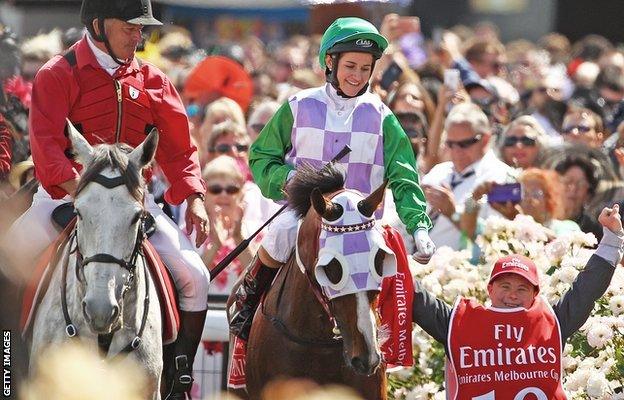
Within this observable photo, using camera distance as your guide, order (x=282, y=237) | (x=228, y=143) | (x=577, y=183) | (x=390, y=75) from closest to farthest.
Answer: (x=282, y=237), (x=577, y=183), (x=228, y=143), (x=390, y=75)

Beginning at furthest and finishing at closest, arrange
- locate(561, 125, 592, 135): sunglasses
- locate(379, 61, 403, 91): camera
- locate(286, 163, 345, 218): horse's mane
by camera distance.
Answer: locate(379, 61, 403, 91): camera → locate(561, 125, 592, 135): sunglasses → locate(286, 163, 345, 218): horse's mane

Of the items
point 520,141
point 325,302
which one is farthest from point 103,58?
point 520,141

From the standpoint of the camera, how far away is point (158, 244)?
7555 millimetres

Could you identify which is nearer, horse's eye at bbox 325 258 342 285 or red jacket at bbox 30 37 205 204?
horse's eye at bbox 325 258 342 285

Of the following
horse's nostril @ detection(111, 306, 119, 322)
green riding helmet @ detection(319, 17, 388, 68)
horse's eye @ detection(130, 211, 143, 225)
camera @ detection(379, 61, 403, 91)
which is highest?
green riding helmet @ detection(319, 17, 388, 68)

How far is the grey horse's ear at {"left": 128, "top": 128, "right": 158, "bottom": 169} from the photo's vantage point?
684 cm

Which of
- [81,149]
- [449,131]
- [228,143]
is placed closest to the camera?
[81,149]

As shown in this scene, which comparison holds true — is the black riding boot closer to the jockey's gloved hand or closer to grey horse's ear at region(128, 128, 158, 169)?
grey horse's ear at region(128, 128, 158, 169)

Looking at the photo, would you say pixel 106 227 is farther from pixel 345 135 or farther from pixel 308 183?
pixel 345 135

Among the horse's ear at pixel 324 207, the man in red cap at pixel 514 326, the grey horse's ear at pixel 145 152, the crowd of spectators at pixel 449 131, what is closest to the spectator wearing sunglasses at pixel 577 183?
the crowd of spectators at pixel 449 131

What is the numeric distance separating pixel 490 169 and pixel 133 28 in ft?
12.3

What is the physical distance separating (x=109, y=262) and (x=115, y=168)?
432 mm

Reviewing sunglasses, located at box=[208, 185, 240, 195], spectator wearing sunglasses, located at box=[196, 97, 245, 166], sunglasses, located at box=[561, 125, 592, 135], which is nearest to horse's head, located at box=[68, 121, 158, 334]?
sunglasses, located at box=[208, 185, 240, 195]

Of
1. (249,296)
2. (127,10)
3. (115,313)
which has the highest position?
(127,10)
